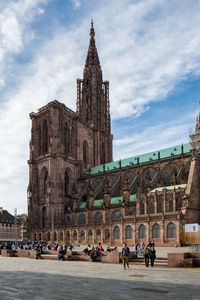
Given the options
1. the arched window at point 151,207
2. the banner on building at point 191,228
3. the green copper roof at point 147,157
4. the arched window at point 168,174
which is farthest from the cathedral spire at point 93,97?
the banner on building at point 191,228

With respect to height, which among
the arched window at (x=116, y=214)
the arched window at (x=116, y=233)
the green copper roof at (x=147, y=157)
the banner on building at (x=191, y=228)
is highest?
the green copper roof at (x=147, y=157)

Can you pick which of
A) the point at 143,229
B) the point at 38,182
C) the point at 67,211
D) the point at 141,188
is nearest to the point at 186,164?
the point at 141,188

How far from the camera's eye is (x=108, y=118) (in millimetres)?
103062

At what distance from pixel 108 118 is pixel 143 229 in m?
55.4

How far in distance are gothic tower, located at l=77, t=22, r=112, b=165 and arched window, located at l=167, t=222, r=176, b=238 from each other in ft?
157

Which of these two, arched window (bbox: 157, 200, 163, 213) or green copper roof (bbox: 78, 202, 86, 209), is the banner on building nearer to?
arched window (bbox: 157, 200, 163, 213)

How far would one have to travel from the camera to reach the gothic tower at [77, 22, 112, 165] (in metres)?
97.6

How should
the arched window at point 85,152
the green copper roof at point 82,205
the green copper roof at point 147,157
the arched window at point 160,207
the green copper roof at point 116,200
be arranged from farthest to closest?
1. the arched window at point 85,152
2. the green copper roof at point 82,205
3. the green copper roof at point 147,157
4. the green copper roof at point 116,200
5. the arched window at point 160,207

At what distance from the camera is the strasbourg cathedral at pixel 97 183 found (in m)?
52.6

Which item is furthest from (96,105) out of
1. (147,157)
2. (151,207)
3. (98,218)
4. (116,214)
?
(151,207)

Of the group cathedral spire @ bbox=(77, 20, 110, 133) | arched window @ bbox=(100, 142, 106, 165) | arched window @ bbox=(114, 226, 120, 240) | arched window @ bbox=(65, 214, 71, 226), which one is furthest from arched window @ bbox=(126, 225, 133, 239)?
cathedral spire @ bbox=(77, 20, 110, 133)

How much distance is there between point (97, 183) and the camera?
81.4m

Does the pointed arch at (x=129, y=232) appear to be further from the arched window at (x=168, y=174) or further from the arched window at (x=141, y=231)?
the arched window at (x=168, y=174)

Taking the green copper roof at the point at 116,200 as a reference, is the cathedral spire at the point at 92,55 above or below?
above
